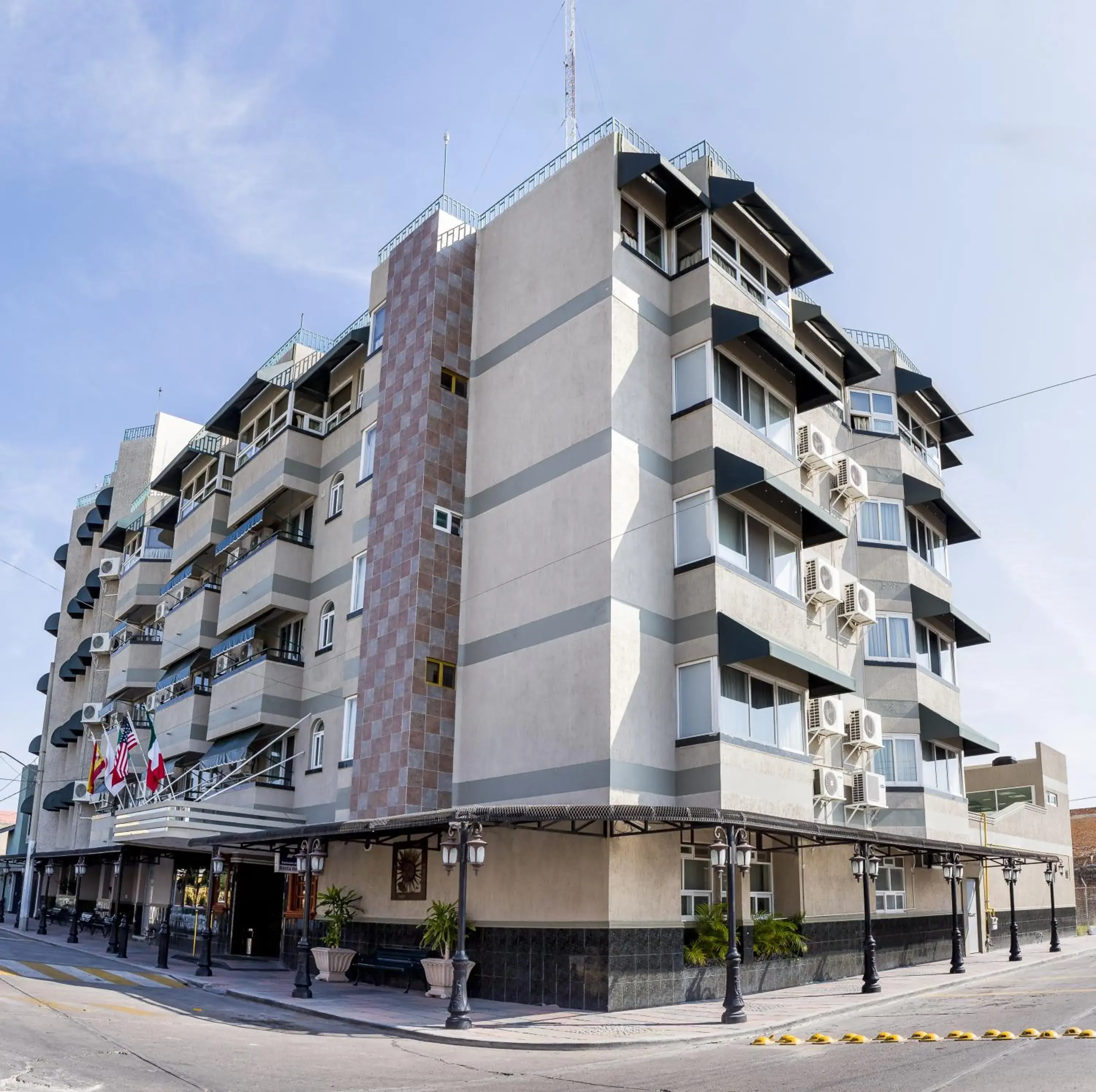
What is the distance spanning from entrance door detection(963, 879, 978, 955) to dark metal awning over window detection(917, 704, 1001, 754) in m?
4.71

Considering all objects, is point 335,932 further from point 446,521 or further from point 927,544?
point 927,544

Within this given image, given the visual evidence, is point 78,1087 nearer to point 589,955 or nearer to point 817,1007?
point 589,955

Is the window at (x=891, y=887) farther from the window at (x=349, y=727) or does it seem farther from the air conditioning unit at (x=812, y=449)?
the window at (x=349, y=727)

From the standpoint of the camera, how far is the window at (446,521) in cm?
2745

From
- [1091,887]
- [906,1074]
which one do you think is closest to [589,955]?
[906,1074]

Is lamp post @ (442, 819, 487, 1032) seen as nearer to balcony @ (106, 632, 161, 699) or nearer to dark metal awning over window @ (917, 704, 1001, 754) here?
dark metal awning over window @ (917, 704, 1001, 754)

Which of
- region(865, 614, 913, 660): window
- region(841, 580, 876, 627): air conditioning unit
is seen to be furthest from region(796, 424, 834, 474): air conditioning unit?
region(865, 614, 913, 660): window

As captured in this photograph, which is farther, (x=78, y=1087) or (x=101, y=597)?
(x=101, y=597)

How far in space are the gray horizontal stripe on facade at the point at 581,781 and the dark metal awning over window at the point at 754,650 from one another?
111 inches

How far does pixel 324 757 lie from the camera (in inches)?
1206

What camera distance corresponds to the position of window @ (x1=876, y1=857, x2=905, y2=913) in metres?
31.4

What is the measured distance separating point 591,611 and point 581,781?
11.5 ft

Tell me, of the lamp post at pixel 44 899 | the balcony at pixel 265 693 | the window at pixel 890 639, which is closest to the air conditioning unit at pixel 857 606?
the window at pixel 890 639

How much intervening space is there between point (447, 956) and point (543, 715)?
5380mm
